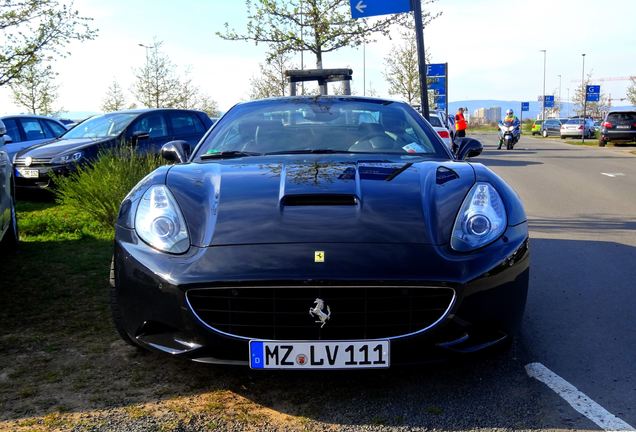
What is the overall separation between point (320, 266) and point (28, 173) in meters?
8.47

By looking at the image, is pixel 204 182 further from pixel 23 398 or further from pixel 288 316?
pixel 23 398

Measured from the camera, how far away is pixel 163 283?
2568mm

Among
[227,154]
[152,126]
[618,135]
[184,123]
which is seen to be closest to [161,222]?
[227,154]

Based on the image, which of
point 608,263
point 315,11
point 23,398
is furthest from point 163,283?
point 315,11

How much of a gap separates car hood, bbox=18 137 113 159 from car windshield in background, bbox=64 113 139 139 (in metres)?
0.25

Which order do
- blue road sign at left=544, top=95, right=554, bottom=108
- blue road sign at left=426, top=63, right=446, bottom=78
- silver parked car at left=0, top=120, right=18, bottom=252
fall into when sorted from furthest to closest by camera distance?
blue road sign at left=544, top=95, right=554, bottom=108
blue road sign at left=426, top=63, right=446, bottom=78
silver parked car at left=0, top=120, right=18, bottom=252

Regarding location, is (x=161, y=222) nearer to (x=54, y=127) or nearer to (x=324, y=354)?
(x=324, y=354)

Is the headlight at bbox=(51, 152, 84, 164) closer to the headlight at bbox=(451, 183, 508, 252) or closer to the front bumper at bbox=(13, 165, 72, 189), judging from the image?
the front bumper at bbox=(13, 165, 72, 189)

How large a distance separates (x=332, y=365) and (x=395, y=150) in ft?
5.63

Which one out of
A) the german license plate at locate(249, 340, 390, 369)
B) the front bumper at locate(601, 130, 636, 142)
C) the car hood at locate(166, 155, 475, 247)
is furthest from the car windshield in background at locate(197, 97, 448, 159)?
the front bumper at locate(601, 130, 636, 142)

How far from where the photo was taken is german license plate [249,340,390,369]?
2.46 meters

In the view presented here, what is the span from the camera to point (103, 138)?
997 centimetres

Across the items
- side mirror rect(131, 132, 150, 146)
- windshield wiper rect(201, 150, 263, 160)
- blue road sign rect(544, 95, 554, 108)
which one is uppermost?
blue road sign rect(544, 95, 554, 108)

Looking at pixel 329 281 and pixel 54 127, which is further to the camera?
pixel 54 127
